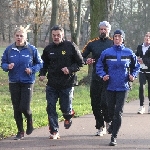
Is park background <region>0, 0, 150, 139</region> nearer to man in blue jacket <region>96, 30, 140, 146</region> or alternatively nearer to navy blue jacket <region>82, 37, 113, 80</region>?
navy blue jacket <region>82, 37, 113, 80</region>

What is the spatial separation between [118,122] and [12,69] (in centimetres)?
198

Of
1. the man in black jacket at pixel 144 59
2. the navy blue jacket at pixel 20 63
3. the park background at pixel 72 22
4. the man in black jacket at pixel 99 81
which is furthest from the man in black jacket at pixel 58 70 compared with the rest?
the man in black jacket at pixel 144 59

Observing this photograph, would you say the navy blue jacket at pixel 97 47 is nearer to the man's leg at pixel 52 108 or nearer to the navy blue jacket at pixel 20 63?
the man's leg at pixel 52 108

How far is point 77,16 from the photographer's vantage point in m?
28.8

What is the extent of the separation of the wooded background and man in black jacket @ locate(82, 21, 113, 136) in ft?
28.7

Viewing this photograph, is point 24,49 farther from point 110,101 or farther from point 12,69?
point 110,101

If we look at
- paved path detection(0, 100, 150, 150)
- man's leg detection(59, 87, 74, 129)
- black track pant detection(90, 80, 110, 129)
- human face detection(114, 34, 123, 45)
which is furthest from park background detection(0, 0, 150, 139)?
human face detection(114, 34, 123, 45)

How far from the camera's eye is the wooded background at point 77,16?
56.6 ft

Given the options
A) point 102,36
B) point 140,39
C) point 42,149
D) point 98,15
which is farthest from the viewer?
point 140,39

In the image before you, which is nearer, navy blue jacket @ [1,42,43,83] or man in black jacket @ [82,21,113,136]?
navy blue jacket @ [1,42,43,83]

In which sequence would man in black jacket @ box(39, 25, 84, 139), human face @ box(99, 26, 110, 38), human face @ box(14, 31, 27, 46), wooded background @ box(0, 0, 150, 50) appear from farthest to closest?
wooded background @ box(0, 0, 150, 50) → human face @ box(99, 26, 110, 38) → man in black jacket @ box(39, 25, 84, 139) → human face @ box(14, 31, 27, 46)

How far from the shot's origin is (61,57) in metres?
7.58

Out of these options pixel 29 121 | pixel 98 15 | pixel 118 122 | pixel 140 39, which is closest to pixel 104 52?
pixel 118 122

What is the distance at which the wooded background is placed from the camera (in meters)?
17.2
